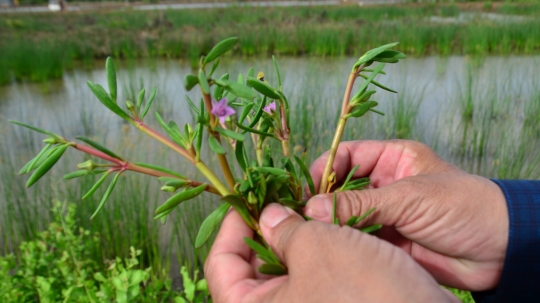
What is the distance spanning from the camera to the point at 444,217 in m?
0.78

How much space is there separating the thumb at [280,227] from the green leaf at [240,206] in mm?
28

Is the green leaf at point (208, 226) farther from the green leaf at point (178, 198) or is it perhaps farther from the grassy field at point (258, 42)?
the grassy field at point (258, 42)

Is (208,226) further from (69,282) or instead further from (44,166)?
(69,282)

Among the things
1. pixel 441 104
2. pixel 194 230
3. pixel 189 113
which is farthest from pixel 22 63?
pixel 441 104

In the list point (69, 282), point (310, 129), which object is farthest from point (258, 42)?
point (69, 282)

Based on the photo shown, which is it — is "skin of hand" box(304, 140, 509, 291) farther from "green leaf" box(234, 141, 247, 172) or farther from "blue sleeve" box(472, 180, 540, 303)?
"green leaf" box(234, 141, 247, 172)

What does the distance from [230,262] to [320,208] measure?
0.18 m

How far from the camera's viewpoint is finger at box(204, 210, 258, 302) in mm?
688

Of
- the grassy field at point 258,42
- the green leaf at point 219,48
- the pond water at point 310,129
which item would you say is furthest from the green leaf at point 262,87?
the grassy field at point 258,42

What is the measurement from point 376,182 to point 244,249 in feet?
1.57

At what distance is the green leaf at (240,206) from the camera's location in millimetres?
619

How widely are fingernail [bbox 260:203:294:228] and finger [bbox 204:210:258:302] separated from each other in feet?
0.22

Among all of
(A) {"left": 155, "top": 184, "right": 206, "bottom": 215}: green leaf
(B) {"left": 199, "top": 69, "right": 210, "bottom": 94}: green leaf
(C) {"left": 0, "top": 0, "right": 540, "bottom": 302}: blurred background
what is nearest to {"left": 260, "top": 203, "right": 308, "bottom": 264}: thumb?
(A) {"left": 155, "top": 184, "right": 206, "bottom": 215}: green leaf

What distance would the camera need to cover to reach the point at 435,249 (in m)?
0.85
